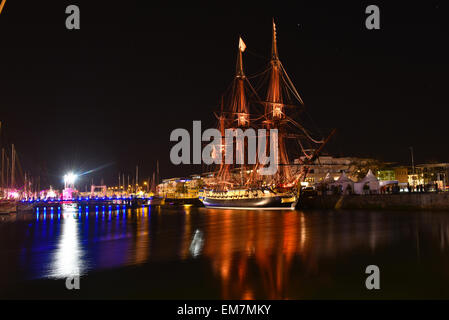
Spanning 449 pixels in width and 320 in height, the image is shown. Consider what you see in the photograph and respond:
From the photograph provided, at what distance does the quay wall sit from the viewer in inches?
2021

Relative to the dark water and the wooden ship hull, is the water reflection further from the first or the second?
the wooden ship hull

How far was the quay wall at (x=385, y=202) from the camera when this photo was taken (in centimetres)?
5134

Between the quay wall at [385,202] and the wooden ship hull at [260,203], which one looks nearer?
A: the quay wall at [385,202]

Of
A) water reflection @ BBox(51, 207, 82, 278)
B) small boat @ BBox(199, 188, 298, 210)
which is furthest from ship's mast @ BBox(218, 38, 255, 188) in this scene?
water reflection @ BBox(51, 207, 82, 278)

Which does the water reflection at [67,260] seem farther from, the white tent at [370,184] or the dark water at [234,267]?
the white tent at [370,184]

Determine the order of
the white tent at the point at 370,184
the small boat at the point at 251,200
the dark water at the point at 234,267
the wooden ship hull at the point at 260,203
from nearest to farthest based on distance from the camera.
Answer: the dark water at the point at 234,267
the white tent at the point at 370,184
the wooden ship hull at the point at 260,203
the small boat at the point at 251,200

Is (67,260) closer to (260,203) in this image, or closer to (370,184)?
(370,184)

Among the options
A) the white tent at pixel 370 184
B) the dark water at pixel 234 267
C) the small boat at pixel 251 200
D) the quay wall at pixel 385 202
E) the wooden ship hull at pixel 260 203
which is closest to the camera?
the dark water at pixel 234 267

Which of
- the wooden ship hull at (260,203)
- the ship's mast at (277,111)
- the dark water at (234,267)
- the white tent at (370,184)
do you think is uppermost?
the ship's mast at (277,111)

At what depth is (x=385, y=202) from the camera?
190 feet

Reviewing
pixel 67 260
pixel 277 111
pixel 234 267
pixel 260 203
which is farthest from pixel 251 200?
pixel 234 267

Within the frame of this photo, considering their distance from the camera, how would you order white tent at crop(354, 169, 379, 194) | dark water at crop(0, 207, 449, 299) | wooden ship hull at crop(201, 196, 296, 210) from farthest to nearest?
wooden ship hull at crop(201, 196, 296, 210)
white tent at crop(354, 169, 379, 194)
dark water at crop(0, 207, 449, 299)

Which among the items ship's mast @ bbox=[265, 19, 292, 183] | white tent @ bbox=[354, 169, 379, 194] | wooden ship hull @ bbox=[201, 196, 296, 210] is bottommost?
wooden ship hull @ bbox=[201, 196, 296, 210]

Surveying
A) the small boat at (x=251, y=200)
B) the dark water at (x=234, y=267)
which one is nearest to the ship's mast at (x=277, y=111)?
the small boat at (x=251, y=200)
